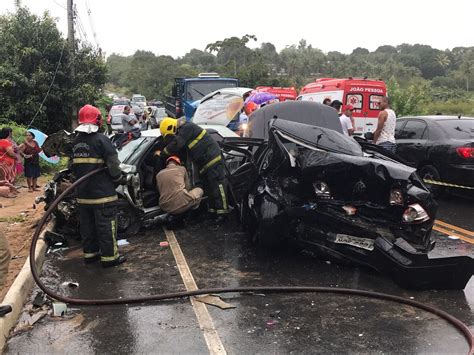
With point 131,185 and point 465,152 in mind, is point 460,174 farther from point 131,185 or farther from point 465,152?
point 131,185

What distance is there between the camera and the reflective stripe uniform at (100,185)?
5.55m

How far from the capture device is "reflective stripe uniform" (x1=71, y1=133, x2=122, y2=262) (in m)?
5.55

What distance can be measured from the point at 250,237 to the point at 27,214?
4.69m

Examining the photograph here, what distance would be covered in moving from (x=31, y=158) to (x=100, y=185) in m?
6.21

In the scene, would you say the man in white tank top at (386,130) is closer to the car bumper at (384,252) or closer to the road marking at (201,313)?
the car bumper at (384,252)

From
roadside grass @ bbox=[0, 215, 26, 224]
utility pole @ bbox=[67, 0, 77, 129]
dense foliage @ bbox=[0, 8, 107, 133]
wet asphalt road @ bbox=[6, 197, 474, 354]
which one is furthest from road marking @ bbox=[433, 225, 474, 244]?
dense foliage @ bbox=[0, 8, 107, 133]

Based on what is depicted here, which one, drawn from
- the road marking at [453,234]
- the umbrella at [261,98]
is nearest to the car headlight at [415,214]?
the road marking at [453,234]

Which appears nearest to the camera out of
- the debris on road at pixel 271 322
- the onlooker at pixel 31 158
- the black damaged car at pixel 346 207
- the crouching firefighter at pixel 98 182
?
the debris on road at pixel 271 322

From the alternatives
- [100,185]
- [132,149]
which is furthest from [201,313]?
[132,149]

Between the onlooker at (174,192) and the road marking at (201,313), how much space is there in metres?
0.63

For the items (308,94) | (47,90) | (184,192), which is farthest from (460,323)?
(47,90)

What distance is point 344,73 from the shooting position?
66312 mm

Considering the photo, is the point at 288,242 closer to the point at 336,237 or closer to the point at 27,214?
the point at 336,237

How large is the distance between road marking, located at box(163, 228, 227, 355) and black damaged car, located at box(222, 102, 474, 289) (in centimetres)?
92
